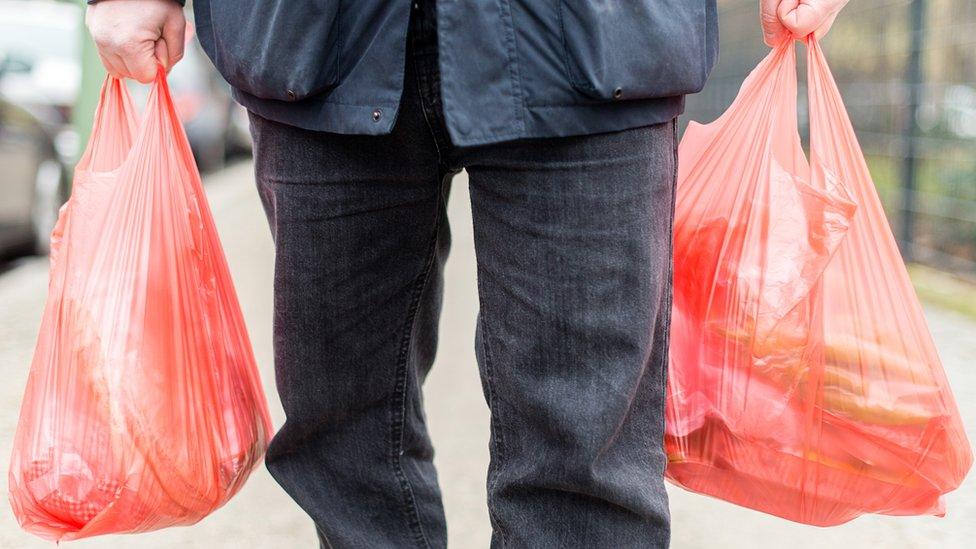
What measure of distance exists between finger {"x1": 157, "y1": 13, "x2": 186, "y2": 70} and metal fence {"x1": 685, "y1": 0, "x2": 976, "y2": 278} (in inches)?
142

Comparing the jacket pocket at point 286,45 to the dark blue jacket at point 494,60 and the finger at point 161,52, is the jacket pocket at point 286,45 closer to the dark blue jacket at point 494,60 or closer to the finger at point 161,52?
the dark blue jacket at point 494,60

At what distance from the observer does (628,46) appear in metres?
1.26

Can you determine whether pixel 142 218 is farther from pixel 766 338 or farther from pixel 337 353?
pixel 766 338

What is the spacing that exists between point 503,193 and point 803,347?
50 cm

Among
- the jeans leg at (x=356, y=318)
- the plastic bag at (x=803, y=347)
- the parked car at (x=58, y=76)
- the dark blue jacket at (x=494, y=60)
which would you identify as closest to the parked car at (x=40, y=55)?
the parked car at (x=58, y=76)

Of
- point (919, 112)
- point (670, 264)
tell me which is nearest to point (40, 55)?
point (919, 112)

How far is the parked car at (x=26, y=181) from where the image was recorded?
17.5ft

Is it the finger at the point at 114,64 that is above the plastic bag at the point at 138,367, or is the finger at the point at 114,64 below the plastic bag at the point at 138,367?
above

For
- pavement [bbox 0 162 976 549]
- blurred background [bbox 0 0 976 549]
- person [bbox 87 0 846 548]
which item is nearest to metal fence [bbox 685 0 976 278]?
blurred background [bbox 0 0 976 549]

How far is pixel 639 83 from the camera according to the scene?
127 cm

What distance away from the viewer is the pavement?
235cm

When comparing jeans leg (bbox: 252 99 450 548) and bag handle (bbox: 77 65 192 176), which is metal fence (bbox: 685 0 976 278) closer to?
jeans leg (bbox: 252 99 450 548)

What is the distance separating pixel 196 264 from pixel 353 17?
0.53 meters

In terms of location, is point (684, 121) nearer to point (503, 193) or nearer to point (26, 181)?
point (26, 181)
